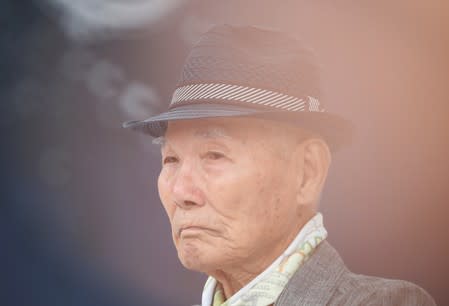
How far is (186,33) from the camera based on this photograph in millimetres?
3412

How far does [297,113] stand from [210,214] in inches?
17.1

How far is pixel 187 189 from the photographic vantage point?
72.9 inches

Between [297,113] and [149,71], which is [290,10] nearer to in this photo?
[149,71]

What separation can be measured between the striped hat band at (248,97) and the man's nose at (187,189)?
0.23 m

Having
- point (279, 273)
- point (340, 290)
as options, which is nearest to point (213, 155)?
point (279, 273)

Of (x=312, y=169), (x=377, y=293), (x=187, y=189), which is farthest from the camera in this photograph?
(x=312, y=169)

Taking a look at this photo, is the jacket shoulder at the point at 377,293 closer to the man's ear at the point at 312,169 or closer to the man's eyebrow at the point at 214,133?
the man's ear at the point at 312,169

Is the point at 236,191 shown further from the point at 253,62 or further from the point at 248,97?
the point at 253,62

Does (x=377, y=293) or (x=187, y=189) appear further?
(x=187, y=189)

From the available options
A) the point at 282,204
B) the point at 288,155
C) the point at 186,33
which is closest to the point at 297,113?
the point at 288,155

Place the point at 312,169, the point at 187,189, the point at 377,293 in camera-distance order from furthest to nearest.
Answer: the point at 312,169, the point at 187,189, the point at 377,293

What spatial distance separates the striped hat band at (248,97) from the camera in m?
1.88

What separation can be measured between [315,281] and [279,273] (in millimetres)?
118

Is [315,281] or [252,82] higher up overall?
[252,82]
